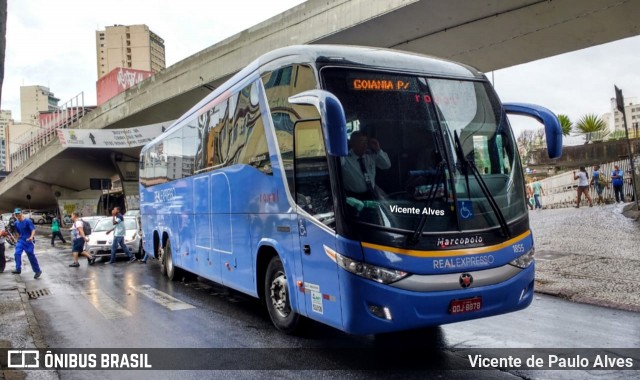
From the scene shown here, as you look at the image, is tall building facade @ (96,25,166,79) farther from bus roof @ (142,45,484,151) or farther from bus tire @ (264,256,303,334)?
bus roof @ (142,45,484,151)

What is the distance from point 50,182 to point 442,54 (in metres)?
39.5

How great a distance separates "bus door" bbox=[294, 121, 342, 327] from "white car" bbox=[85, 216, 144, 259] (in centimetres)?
1410

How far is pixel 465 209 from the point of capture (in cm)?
529

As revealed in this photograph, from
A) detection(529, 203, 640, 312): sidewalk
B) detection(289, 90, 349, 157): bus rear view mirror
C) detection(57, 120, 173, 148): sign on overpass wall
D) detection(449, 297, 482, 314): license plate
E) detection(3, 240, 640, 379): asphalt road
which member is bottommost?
detection(3, 240, 640, 379): asphalt road

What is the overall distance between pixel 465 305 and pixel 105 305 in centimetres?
673

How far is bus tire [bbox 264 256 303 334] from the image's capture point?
253 inches

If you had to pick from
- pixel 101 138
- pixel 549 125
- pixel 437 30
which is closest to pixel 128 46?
pixel 101 138

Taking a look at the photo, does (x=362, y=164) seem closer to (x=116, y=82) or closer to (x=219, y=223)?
(x=219, y=223)

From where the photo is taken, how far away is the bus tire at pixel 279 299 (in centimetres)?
641

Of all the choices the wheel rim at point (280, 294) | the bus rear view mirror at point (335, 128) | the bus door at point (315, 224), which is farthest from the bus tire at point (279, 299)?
the bus rear view mirror at point (335, 128)

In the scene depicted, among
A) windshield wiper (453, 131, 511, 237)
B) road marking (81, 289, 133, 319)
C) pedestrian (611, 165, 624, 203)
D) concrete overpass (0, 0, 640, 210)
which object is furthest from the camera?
pedestrian (611, 165, 624, 203)

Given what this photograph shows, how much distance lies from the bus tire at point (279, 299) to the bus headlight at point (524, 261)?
97.3 inches

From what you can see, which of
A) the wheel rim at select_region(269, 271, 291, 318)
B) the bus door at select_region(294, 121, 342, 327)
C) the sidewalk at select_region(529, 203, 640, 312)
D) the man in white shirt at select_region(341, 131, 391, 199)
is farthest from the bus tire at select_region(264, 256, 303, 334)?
the sidewalk at select_region(529, 203, 640, 312)

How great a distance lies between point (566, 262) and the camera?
10.9 meters
